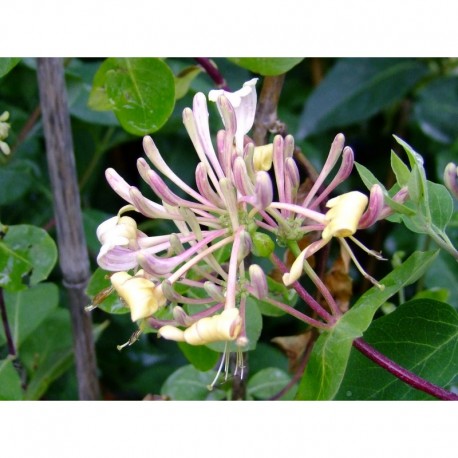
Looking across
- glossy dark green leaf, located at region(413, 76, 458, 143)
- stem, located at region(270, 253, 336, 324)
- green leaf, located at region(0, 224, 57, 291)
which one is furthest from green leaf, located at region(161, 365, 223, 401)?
glossy dark green leaf, located at region(413, 76, 458, 143)

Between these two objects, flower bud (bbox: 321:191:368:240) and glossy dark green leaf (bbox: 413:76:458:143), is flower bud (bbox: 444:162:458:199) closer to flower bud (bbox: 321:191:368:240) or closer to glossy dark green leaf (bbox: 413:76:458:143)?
flower bud (bbox: 321:191:368:240)

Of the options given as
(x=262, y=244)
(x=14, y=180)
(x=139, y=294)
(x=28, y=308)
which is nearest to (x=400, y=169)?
(x=262, y=244)

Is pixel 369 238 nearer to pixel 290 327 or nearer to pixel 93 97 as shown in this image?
pixel 290 327

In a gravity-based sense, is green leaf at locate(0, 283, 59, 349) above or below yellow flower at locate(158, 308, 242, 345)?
below

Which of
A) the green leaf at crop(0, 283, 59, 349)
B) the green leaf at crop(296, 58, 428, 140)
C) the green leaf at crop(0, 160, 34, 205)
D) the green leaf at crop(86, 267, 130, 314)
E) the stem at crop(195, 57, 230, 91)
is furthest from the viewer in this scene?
the green leaf at crop(296, 58, 428, 140)

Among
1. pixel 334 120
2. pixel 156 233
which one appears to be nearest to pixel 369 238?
pixel 334 120
